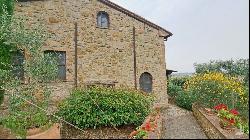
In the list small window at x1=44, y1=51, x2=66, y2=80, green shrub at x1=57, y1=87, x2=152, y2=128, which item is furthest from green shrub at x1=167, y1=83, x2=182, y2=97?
green shrub at x1=57, y1=87, x2=152, y2=128

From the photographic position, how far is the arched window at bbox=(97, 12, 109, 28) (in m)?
22.5

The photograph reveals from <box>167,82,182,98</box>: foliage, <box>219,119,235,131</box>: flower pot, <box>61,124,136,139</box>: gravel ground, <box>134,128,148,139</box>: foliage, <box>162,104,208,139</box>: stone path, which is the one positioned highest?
<box>167,82,182,98</box>: foliage

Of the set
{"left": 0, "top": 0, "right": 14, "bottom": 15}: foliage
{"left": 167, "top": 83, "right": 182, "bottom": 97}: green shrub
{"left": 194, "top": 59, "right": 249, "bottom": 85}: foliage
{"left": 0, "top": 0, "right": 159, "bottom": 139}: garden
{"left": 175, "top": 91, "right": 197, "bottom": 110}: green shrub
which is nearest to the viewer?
{"left": 0, "top": 0, "right": 159, "bottom": 139}: garden

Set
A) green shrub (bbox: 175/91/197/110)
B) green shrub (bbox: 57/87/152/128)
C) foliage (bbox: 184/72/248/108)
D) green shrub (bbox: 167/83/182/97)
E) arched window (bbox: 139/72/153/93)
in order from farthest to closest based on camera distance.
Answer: green shrub (bbox: 167/83/182/97), arched window (bbox: 139/72/153/93), green shrub (bbox: 175/91/197/110), foliage (bbox: 184/72/248/108), green shrub (bbox: 57/87/152/128)

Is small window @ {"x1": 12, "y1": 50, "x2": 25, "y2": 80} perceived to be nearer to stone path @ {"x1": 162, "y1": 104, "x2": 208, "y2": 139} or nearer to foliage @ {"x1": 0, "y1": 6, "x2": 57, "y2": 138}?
foliage @ {"x1": 0, "y1": 6, "x2": 57, "y2": 138}

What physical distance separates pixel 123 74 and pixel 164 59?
289 centimetres

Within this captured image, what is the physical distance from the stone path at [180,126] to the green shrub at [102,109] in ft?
4.81

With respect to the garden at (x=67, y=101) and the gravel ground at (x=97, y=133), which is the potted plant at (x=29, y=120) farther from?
the gravel ground at (x=97, y=133)

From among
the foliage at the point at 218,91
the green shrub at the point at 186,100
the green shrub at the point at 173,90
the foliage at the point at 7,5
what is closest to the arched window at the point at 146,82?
the green shrub at the point at 186,100

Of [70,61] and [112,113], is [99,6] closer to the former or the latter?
[70,61]

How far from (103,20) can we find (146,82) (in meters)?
4.50

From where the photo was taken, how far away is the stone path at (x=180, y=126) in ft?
44.9

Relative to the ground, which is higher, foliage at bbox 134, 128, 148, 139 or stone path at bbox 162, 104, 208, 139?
foliage at bbox 134, 128, 148, 139

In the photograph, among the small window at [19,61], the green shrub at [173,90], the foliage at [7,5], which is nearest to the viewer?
the foliage at [7,5]
